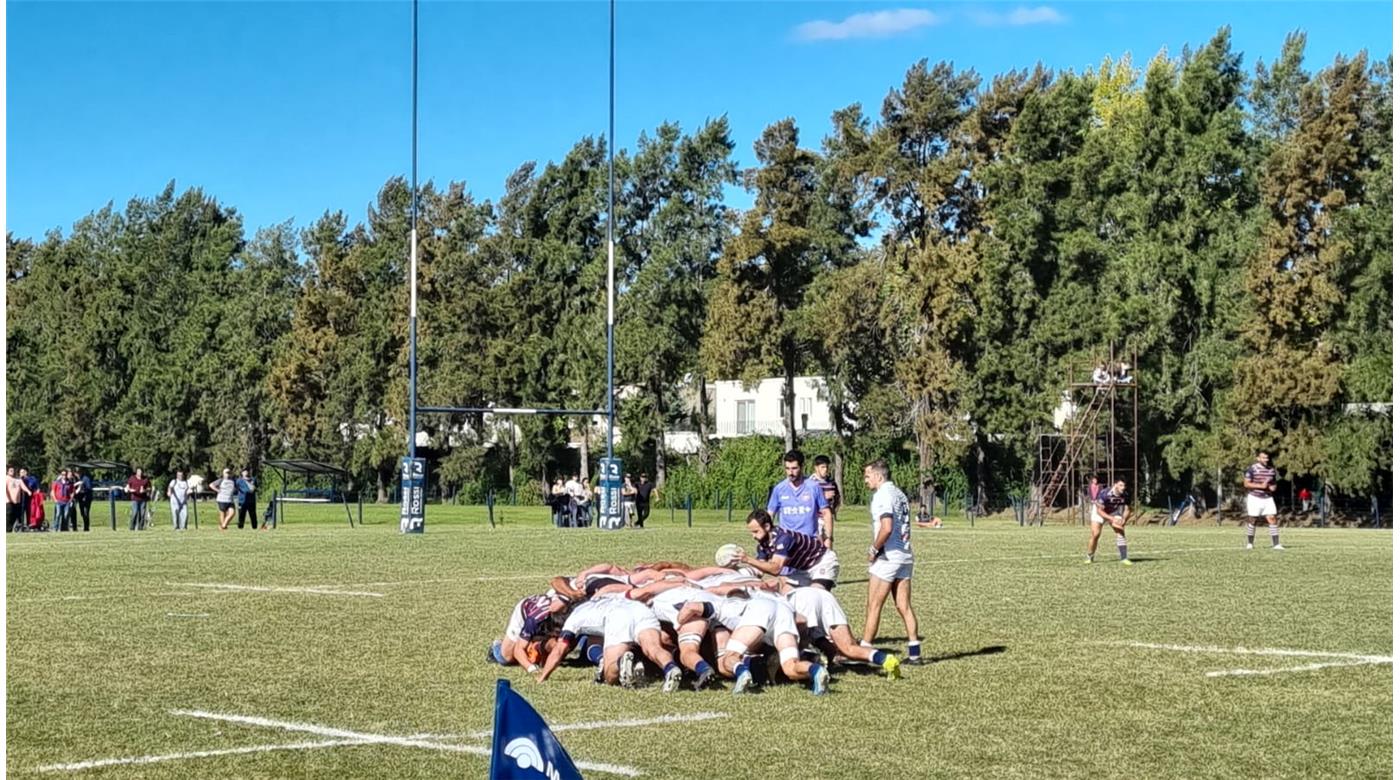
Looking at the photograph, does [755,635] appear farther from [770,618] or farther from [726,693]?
[726,693]

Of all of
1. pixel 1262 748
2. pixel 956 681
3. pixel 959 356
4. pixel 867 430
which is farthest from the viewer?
pixel 867 430

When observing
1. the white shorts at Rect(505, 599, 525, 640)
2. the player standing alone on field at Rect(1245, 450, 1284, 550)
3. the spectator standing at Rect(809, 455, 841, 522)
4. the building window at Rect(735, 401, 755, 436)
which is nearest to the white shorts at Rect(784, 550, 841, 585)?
the white shorts at Rect(505, 599, 525, 640)

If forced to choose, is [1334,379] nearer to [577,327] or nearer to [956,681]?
[577,327]

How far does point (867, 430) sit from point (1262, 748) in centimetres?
6320

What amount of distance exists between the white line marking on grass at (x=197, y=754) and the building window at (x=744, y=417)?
74.4 m

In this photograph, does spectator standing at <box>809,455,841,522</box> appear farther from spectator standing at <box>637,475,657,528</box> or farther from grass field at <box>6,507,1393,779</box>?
spectator standing at <box>637,475,657,528</box>

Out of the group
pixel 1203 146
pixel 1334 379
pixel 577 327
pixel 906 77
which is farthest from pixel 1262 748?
pixel 577 327

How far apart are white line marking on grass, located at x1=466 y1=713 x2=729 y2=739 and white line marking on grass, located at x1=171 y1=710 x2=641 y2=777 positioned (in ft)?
1.31

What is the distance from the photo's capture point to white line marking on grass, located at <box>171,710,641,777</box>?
376 inches

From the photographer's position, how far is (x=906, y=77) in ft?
234

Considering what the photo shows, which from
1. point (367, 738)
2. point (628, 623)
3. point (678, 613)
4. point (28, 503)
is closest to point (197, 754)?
point (367, 738)

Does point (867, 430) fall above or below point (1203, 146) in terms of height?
below

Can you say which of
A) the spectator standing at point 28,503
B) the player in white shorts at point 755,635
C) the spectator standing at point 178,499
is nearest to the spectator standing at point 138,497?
the spectator standing at point 178,499

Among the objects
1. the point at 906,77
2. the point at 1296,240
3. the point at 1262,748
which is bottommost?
the point at 1262,748
